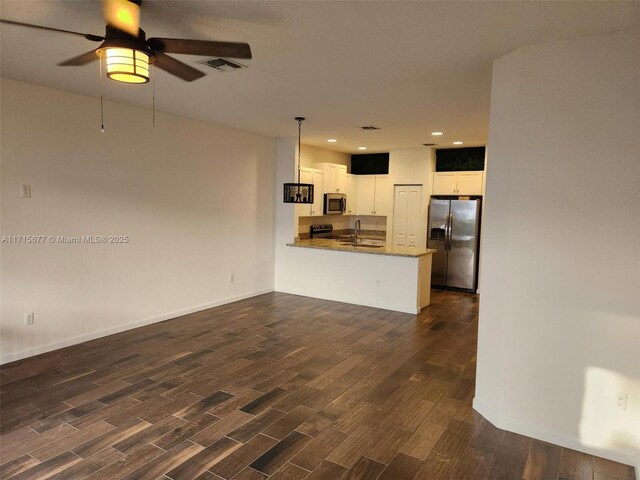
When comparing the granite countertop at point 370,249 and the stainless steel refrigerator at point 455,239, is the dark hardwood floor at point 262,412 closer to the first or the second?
the granite countertop at point 370,249

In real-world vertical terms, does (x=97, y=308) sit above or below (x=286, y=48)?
below

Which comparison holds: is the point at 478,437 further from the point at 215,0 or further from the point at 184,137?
the point at 184,137

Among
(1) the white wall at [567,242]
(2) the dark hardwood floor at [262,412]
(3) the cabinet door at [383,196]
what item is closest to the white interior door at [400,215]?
(3) the cabinet door at [383,196]

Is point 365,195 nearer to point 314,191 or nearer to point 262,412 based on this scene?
point 314,191

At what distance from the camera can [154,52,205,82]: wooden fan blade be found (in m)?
2.31

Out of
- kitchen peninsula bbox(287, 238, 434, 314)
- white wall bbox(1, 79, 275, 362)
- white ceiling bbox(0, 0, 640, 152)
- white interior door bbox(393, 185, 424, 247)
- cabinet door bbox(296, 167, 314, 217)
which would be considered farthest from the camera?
white interior door bbox(393, 185, 424, 247)

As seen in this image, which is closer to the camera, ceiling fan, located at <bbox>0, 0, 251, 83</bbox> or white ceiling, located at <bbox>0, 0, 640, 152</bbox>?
ceiling fan, located at <bbox>0, 0, 251, 83</bbox>

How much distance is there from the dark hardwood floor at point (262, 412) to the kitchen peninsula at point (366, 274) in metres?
1.11

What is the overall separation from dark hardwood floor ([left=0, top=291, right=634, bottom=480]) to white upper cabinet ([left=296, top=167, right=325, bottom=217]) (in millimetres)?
2831

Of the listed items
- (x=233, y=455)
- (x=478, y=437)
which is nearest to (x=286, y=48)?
(x=233, y=455)

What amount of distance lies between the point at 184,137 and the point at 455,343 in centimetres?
431

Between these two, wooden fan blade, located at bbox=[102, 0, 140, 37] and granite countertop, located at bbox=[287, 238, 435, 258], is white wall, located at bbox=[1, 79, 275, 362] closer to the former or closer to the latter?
granite countertop, located at bbox=[287, 238, 435, 258]

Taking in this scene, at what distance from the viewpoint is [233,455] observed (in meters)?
2.61

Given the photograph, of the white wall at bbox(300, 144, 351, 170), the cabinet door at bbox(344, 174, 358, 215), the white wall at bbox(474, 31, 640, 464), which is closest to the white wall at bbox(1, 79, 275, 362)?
the white wall at bbox(300, 144, 351, 170)
